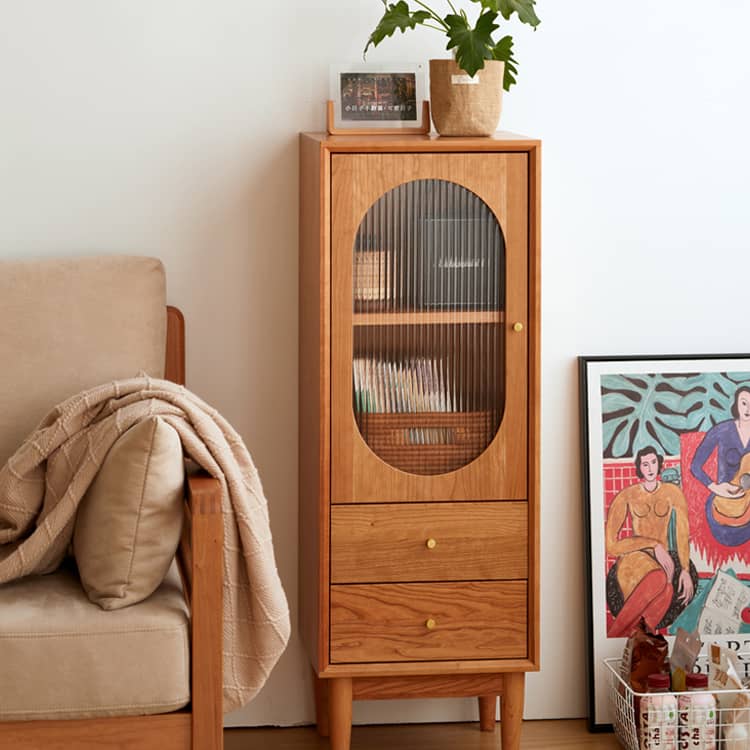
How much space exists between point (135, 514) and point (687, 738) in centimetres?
130

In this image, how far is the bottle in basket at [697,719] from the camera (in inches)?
97.5

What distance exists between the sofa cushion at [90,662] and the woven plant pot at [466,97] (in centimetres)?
107

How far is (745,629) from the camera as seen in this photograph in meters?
2.73

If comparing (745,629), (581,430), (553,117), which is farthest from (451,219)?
(745,629)

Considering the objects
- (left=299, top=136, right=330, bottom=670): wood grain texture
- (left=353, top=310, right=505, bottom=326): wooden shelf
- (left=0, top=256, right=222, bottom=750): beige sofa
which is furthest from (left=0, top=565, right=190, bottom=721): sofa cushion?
(left=353, top=310, right=505, bottom=326): wooden shelf

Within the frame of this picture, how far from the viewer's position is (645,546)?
8.82 feet

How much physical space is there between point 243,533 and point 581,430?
100 cm

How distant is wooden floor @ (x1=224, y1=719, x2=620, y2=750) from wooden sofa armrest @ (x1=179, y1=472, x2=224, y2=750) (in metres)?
0.72

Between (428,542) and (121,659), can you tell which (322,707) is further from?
(121,659)

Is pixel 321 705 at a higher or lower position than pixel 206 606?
lower

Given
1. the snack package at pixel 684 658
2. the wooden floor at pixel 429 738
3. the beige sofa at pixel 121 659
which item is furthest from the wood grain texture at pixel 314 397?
the snack package at pixel 684 658

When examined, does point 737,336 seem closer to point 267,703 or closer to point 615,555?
point 615,555

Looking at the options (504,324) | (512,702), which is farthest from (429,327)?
(512,702)

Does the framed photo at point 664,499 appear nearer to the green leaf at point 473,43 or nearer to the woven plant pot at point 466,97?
the woven plant pot at point 466,97
